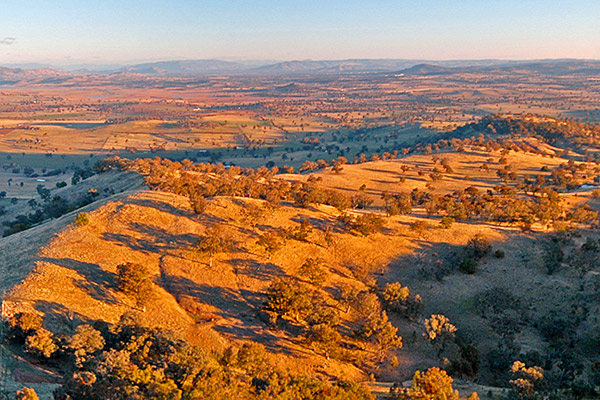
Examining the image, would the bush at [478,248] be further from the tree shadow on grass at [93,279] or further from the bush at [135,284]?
the tree shadow on grass at [93,279]

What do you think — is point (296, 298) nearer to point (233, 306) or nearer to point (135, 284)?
point (233, 306)

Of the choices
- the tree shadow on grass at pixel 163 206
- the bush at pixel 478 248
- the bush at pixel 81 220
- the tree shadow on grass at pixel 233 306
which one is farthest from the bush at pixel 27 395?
the bush at pixel 478 248

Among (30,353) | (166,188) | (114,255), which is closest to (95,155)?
(166,188)

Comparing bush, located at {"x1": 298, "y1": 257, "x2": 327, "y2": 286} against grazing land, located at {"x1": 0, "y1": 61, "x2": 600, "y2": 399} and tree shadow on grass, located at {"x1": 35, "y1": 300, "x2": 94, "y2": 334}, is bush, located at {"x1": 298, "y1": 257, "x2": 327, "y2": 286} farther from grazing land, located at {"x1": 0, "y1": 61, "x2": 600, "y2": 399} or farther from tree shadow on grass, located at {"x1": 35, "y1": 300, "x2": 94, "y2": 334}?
tree shadow on grass, located at {"x1": 35, "y1": 300, "x2": 94, "y2": 334}

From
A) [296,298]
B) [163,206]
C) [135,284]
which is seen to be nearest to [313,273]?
[296,298]

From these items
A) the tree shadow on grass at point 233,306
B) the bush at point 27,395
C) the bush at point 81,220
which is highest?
the bush at point 81,220

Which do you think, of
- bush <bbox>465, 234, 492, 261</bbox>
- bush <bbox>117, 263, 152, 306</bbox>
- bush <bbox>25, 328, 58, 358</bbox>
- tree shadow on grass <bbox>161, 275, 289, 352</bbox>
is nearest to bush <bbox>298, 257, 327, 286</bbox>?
tree shadow on grass <bbox>161, 275, 289, 352</bbox>

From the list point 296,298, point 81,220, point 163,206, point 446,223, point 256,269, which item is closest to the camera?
point 296,298

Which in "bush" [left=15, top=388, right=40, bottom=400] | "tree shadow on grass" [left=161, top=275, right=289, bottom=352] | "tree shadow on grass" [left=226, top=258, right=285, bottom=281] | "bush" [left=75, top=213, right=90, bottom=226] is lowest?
"tree shadow on grass" [left=161, top=275, right=289, bottom=352]

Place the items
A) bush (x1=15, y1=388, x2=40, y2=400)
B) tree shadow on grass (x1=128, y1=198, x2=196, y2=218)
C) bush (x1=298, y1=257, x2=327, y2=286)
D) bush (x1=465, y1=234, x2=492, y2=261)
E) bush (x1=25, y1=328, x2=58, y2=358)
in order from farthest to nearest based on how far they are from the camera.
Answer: tree shadow on grass (x1=128, y1=198, x2=196, y2=218) < bush (x1=465, y1=234, x2=492, y2=261) < bush (x1=298, y1=257, x2=327, y2=286) < bush (x1=25, y1=328, x2=58, y2=358) < bush (x1=15, y1=388, x2=40, y2=400)

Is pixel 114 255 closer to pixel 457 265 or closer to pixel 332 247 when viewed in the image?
pixel 332 247

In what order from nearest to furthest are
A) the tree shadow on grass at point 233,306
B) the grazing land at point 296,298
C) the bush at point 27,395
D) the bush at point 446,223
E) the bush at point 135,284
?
1. the bush at point 27,395
2. the grazing land at point 296,298
3. the tree shadow on grass at point 233,306
4. the bush at point 135,284
5. the bush at point 446,223
